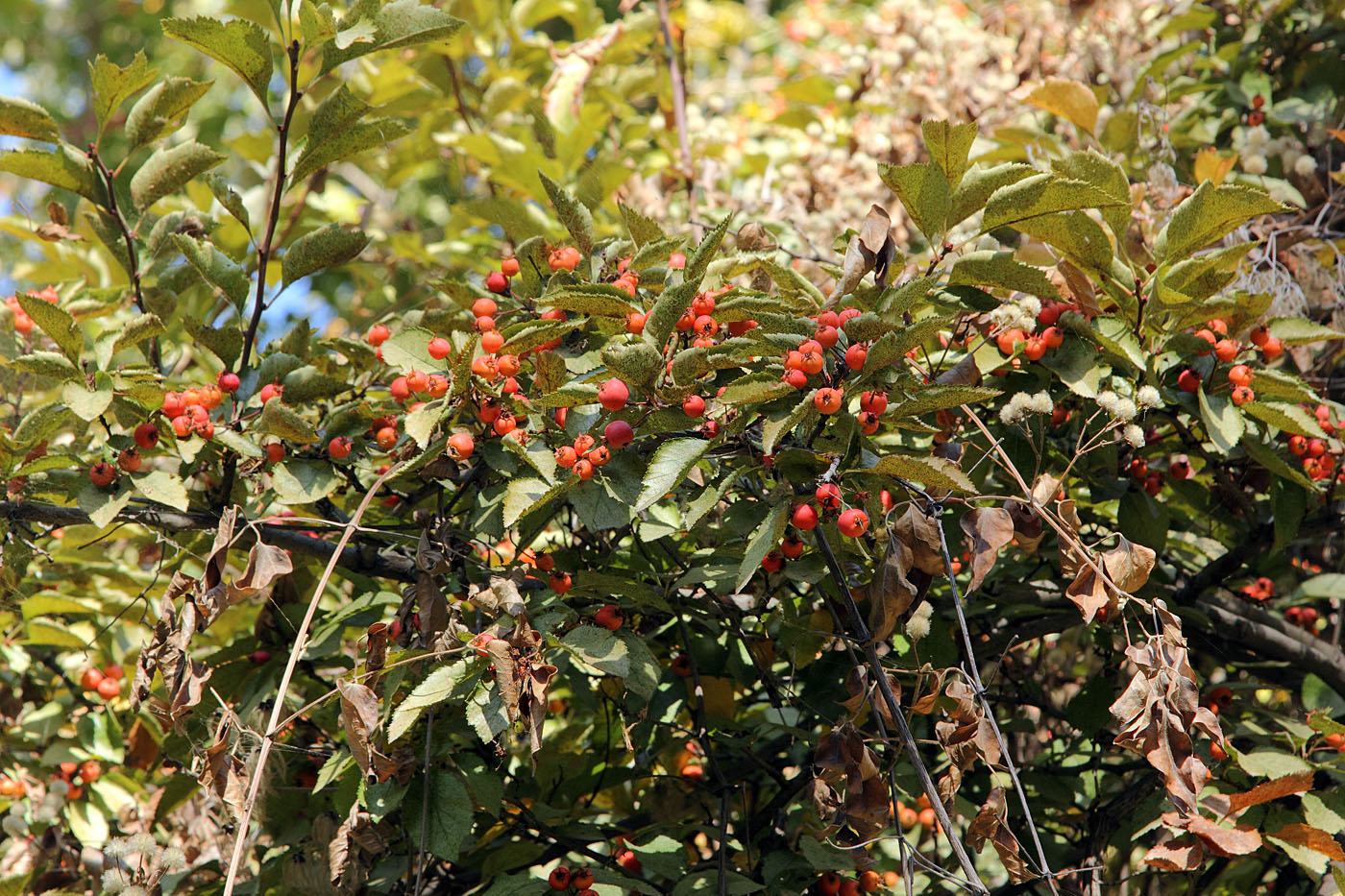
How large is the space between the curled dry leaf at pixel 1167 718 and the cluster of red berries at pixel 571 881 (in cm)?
81

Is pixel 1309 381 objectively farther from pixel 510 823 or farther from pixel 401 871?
pixel 401 871

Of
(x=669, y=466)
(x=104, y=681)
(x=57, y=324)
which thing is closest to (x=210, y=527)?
(x=57, y=324)

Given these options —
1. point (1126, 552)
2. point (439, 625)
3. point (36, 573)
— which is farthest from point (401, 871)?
point (1126, 552)

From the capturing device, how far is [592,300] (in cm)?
146

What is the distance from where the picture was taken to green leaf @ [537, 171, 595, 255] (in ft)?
5.35

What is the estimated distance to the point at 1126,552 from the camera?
141cm

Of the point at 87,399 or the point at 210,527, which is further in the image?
the point at 210,527

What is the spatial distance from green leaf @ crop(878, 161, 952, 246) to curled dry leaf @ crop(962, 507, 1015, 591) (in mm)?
384

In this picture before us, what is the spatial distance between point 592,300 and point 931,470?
1.64 ft

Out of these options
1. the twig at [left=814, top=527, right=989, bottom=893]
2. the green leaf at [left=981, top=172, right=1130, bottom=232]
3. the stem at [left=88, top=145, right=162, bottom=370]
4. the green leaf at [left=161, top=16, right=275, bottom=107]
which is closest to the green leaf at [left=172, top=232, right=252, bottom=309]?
the stem at [left=88, top=145, right=162, bottom=370]

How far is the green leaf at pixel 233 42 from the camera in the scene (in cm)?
157

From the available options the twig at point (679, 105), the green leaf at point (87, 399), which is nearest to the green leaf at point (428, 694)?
the green leaf at point (87, 399)

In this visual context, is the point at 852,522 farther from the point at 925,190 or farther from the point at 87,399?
the point at 87,399

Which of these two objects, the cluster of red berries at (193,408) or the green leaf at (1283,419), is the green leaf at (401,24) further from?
the green leaf at (1283,419)
